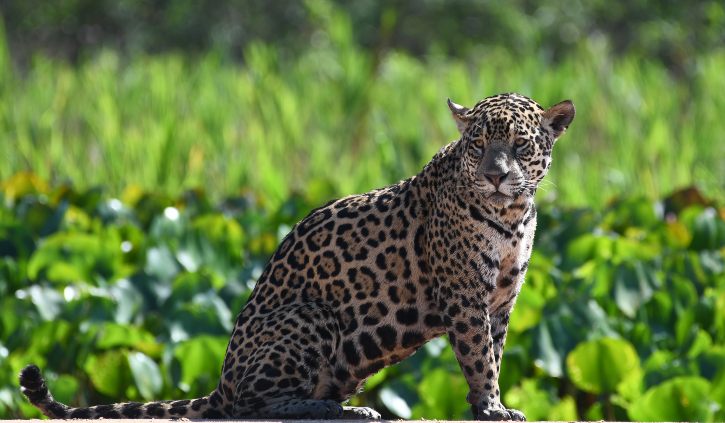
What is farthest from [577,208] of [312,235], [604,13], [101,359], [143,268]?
[604,13]

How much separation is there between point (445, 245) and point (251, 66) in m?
10.5

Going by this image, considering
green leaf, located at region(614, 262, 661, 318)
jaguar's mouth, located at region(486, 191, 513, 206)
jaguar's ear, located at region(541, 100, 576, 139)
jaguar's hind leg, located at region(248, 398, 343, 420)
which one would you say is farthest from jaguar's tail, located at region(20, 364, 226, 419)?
green leaf, located at region(614, 262, 661, 318)

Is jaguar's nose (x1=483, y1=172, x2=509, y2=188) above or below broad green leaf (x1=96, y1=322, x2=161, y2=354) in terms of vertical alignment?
above

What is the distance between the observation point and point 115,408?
605cm

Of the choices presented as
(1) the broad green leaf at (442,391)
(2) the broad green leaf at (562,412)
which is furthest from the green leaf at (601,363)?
(1) the broad green leaf at (442,391)

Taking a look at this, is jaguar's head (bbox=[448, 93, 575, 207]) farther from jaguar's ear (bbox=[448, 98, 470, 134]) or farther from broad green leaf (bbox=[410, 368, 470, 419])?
broad green leaf (bbox=[410, 368, 470, 419])

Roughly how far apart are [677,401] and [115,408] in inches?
134

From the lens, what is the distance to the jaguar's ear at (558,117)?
18.7 ft

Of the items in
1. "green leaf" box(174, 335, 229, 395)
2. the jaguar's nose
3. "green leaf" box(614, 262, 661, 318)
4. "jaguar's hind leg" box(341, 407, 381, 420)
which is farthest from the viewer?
"green leaf" box(614, 262, 661, 318)

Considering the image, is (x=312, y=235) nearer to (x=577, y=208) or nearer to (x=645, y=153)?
(x=577, y=208)

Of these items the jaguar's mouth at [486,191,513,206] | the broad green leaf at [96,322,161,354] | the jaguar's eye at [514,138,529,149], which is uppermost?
the jaguar's eye at [514,138,529,149]

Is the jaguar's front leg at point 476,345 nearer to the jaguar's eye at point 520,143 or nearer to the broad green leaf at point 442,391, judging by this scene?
the jaguar's eye at point 520,143

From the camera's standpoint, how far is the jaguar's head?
5.50 meters

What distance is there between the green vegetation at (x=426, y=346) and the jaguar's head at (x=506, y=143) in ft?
8.71
